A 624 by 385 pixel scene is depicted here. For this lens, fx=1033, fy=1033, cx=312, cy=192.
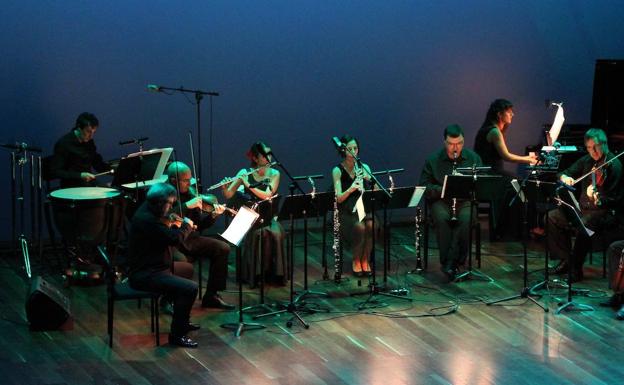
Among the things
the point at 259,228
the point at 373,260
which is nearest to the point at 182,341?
the point at 259,228

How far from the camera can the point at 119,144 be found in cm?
911

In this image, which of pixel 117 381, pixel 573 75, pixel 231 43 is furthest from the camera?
pixel 573 75

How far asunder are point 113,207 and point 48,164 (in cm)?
83

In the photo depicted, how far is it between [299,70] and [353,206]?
207 centimetres

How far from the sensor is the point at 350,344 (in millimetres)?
6926

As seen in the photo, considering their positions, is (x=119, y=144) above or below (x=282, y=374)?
above

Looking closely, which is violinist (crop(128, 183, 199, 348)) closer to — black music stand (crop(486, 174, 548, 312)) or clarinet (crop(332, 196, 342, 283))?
clarinet (crop(332, 196, 342, 283))

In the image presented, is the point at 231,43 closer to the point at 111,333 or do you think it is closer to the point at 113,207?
the point at 113,207

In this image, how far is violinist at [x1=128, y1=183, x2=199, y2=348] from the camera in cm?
675

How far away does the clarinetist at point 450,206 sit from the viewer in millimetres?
8625

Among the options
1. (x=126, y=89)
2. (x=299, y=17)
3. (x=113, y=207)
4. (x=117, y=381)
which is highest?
(x=299, y=17)

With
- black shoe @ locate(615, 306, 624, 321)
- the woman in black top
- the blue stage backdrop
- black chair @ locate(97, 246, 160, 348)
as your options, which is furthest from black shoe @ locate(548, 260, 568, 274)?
black chair @ locate(97, 246, 160, 348)

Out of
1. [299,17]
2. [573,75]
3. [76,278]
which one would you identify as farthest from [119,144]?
[573,75]

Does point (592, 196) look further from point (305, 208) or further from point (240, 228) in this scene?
point (240, 228)
